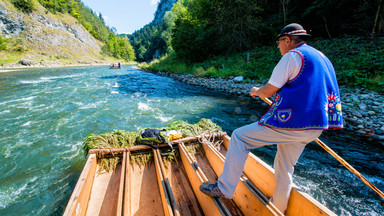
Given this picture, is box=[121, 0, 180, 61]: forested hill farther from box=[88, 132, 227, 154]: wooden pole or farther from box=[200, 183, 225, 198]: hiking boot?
box=[200, 183, 225, 198]: hiking boot

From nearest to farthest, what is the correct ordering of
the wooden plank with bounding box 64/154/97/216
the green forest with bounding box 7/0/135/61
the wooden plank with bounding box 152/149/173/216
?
the wooden plank with bounding box 64/154/97/216
the wooden plank with bounding box 152/149/173/216
the green forest with bounding box 7/0/135/61

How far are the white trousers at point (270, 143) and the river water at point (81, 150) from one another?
1.83m

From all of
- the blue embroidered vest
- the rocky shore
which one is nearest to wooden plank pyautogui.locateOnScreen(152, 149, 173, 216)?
the blue embroidered vest

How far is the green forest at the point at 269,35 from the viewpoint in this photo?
376 inches

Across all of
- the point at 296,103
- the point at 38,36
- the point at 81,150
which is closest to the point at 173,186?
the point at 296,103

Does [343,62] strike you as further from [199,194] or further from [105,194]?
[105,194]

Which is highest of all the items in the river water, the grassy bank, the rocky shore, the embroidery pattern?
the grassy bank

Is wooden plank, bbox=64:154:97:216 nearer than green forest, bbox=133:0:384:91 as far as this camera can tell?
Yes

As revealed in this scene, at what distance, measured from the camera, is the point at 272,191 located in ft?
7.50

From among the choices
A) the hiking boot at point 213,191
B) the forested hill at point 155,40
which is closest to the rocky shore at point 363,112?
the hiking boot at point 213,191

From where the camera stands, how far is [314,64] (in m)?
1.45

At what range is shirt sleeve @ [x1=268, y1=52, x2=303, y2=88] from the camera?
1480 mm

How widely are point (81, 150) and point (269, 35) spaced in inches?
792

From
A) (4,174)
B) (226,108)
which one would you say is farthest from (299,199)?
(226,108)
